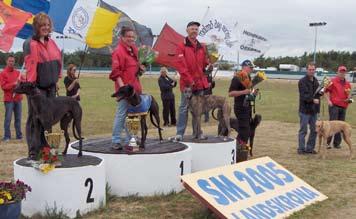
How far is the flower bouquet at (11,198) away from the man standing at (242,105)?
4856 mm

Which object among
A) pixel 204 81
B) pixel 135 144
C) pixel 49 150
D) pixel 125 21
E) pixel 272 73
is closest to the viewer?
pixel 49 150

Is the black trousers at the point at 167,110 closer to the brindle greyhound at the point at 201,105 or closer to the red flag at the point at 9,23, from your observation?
the red flag at the point at 9,23

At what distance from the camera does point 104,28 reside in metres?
10.7

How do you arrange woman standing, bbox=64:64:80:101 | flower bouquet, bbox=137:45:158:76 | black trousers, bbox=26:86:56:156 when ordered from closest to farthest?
black trousers, bbox=26:86:56:156, flower bouquet, bbox=137:45:158:76, woman standing, bbox=64:64:80:101

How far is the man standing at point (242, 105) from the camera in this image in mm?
9367

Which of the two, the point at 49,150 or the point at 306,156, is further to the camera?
the point at 306,156

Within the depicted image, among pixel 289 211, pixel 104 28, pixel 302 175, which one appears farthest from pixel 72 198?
pixel 104 28

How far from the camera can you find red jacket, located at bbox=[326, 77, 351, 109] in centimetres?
1198

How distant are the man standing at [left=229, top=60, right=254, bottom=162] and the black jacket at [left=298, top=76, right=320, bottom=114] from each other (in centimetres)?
174

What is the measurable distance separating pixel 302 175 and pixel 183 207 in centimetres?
304

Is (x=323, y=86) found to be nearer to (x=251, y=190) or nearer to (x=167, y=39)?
(x=251, y=190)

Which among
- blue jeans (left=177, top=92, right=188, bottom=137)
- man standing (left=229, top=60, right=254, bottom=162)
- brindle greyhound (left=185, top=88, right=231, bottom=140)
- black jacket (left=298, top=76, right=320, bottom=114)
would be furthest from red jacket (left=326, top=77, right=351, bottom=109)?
blue jeans (left=177, top=92, right=188, bottom=137)

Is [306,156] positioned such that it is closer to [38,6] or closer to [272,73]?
[38,6]

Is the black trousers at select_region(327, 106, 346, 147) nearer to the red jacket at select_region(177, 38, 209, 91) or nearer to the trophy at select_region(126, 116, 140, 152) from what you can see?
the red jacket at select_region(177, 38, 209, 91)
